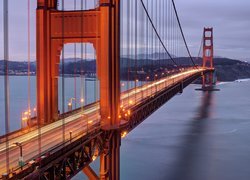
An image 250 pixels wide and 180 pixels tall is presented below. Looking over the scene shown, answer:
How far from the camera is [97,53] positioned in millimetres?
9055

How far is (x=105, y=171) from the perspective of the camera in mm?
8992

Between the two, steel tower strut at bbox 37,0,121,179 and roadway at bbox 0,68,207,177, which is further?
steel tower strut at bbox 37,0,121,179

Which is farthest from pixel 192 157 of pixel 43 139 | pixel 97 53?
pixel 43 139

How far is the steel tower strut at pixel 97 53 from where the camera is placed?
877 centimetres

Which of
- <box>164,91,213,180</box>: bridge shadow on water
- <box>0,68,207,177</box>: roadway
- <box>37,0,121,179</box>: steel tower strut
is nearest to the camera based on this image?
<box>0,68,207,177</box>: roadway

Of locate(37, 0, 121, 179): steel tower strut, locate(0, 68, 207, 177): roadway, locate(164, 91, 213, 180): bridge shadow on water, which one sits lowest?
locate(164, 91, 213, 180): bridge shadow on water

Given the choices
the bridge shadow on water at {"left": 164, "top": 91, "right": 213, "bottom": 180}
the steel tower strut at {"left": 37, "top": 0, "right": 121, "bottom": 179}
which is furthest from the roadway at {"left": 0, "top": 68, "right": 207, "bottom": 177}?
the bridge shadow on water at {"left": 164, "top": 91, "right": 213, "bottom": 180}

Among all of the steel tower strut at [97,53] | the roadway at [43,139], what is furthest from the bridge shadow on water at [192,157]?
the steel tower strut at [97,53]

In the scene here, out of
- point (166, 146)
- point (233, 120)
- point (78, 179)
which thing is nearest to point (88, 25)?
point (78, 179)

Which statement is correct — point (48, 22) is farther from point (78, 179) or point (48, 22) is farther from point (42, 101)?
point (78, 179)

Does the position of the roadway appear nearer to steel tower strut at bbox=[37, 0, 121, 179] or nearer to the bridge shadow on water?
steel tower strut at bbox=[37, 0, 121, 179]

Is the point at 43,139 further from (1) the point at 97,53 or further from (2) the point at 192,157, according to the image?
(2) the point at 192,157

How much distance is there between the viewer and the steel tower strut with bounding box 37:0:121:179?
8.77m

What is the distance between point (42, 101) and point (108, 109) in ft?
5.74
